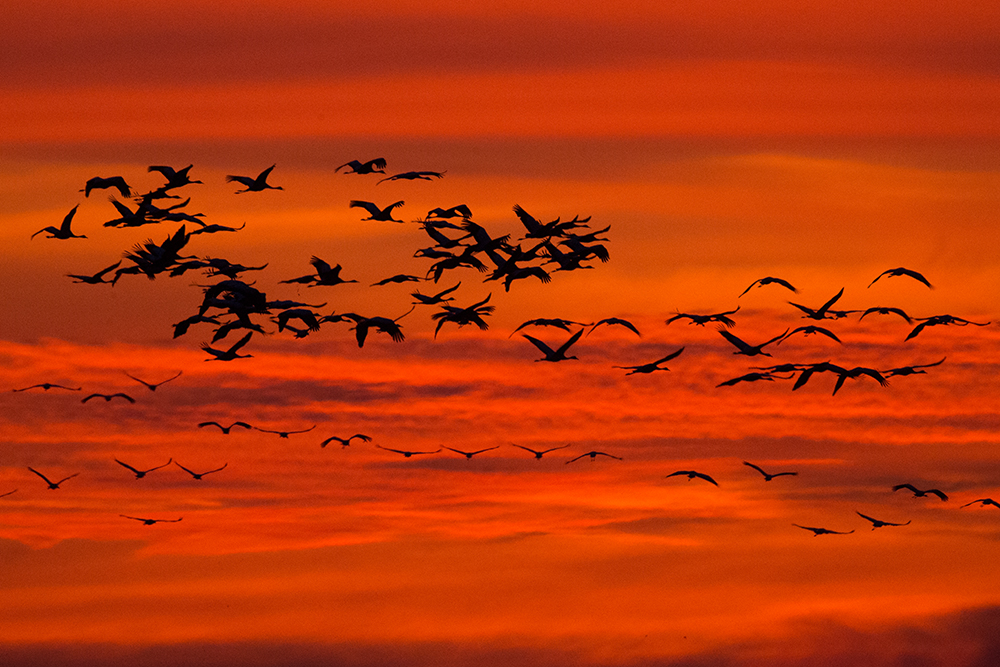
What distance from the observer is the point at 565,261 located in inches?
4131

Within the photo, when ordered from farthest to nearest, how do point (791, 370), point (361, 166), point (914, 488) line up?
point (914, 488)
point (791, 370)
point (361, 166)

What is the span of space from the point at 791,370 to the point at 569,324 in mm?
13601

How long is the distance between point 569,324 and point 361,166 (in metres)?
13.6

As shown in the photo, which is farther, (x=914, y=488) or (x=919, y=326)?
(x=914, y=488)

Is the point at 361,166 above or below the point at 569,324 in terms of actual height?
above

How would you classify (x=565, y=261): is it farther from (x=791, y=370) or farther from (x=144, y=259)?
(x=144, y=259)

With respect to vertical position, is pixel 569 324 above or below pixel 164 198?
below

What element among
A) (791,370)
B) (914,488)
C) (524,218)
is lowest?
(914,488)

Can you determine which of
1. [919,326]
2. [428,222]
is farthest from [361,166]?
[919,326]

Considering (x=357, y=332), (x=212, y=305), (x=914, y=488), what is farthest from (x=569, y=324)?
(x=914, y=488)

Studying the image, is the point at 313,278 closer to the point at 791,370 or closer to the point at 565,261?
the point at 565,261

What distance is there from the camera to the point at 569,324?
334 feet

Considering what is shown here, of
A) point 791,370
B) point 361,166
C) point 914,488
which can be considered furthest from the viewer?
point 914,488

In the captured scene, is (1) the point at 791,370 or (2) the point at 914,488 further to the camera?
(2) the point at 914,488
